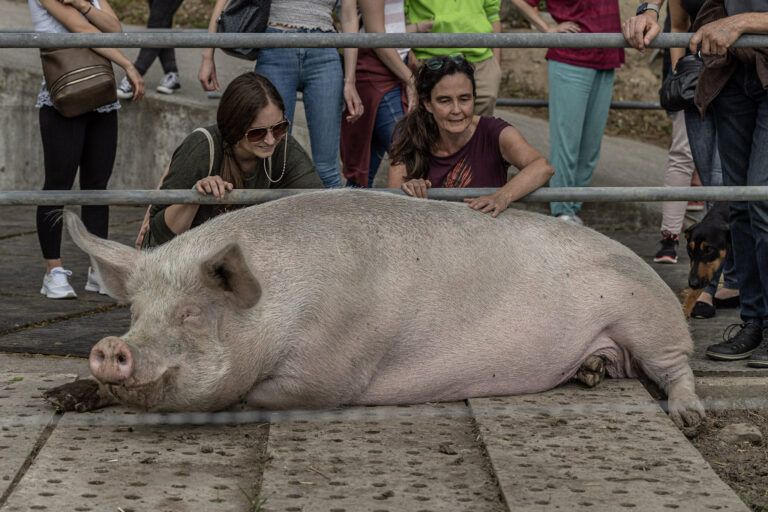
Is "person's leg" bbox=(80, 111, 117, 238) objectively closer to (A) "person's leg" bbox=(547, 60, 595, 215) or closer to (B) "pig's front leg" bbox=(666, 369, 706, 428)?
(A) "person's leg" bbox=(547, 60, 595, 215)

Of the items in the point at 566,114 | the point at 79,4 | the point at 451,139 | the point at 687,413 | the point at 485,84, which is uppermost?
the point at 79,4

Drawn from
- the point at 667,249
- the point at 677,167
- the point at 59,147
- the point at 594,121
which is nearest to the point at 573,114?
the point at 594,121

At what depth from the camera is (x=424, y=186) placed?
4336 millimetres

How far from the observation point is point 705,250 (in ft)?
17.8

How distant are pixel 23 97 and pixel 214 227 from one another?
6890 millimetres

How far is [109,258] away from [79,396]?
483 mm

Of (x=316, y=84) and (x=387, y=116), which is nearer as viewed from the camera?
(x=316, y=84)

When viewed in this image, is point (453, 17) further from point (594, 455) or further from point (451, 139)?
point (594, 455)

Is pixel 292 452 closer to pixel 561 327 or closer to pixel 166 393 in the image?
pixel 166 393

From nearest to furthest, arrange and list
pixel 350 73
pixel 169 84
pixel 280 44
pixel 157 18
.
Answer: pixel 280 44 → pixel 350 73 → pixel 157 18 → pixel 169 84

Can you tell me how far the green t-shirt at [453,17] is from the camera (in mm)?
6145

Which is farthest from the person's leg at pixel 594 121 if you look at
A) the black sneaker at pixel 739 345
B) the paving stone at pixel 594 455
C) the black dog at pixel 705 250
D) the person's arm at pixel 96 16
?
the paving stone at pixel 594 455

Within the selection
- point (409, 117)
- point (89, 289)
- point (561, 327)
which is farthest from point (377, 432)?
point (89, 289)

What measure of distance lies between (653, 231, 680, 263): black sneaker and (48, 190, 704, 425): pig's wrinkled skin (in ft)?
9.15
